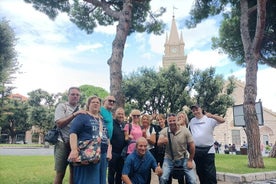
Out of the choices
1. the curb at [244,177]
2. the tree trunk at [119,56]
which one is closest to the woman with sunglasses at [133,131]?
the tree trunk at [119,56]

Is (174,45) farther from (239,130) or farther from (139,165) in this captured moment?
(139,165)

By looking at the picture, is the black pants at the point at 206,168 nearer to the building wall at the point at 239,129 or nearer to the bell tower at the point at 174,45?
the building wall at the point at 239,129

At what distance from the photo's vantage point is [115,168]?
488cm

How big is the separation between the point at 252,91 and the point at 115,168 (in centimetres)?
677

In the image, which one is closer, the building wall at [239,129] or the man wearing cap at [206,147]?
the man wearing cap at [206,147]

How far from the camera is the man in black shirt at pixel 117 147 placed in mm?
4777

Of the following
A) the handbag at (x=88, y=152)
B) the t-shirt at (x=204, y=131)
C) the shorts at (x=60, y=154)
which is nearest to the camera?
the handbag at (x=88, y=152)

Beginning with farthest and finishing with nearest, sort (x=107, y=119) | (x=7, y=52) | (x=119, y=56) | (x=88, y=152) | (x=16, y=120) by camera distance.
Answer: (x=16, y=120), (x=7, y=52), (x=119, y=56), (x=107, y=119), (x=88, y=152)

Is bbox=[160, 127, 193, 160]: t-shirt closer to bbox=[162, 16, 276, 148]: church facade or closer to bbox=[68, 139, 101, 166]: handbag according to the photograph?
bbox=[68, 139, 101, 166]: handbag

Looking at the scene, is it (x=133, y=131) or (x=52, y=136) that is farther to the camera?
(x=133, y=131)

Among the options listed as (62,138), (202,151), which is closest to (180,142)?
(202,151)

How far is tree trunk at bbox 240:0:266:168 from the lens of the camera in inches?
361

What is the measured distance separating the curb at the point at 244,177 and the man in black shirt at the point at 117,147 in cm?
347

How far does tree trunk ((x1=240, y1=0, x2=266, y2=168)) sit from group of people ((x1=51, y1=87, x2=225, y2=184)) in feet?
15.6
